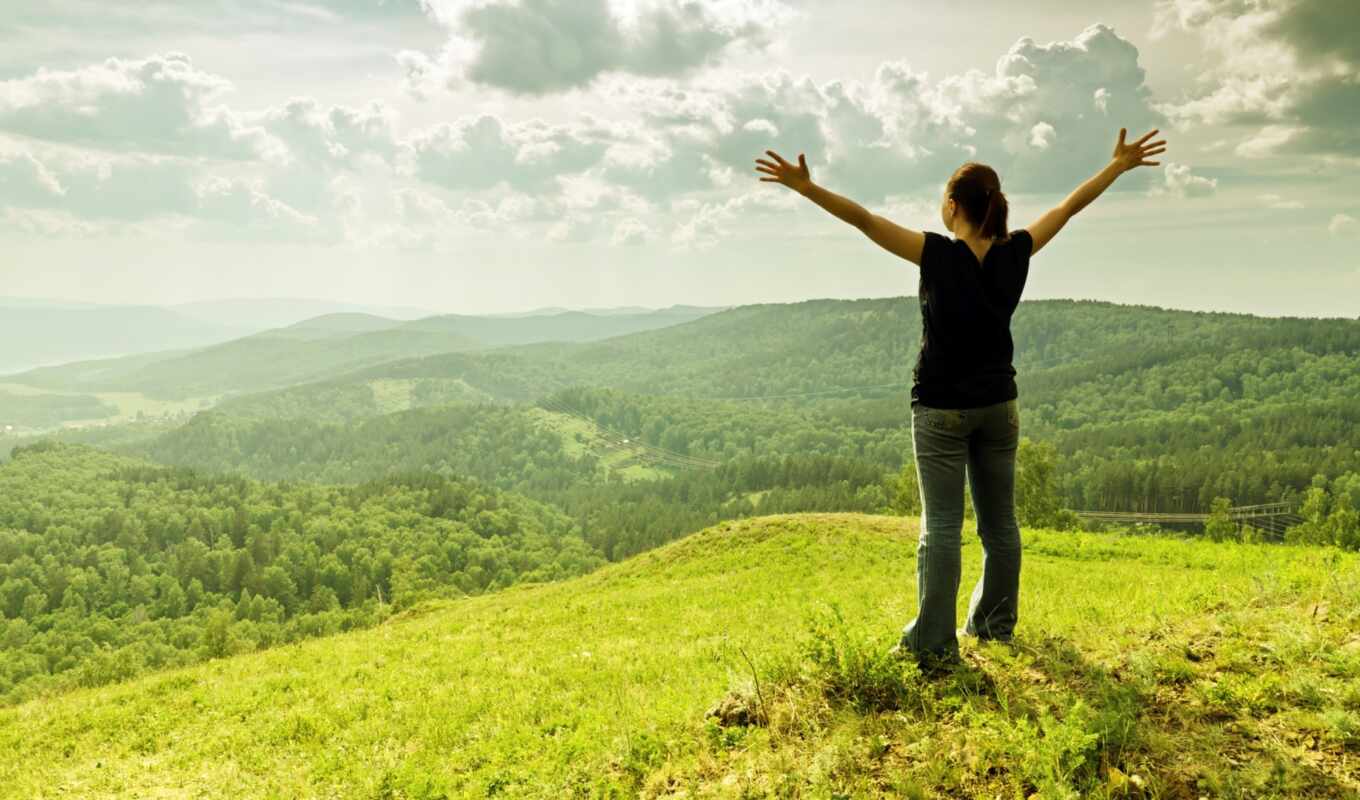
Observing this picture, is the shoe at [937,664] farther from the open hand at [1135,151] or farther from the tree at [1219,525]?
the tree at [1219,525]

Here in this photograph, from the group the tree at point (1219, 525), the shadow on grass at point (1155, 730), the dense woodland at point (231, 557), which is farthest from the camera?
the dense woodland at point (231, 557)

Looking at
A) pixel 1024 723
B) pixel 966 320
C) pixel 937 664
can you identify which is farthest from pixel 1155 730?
pixel 966 320

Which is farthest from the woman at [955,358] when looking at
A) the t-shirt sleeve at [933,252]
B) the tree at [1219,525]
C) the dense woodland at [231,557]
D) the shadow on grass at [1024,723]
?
the dense woodland at [231,557]

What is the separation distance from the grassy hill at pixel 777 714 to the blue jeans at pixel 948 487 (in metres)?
0.49

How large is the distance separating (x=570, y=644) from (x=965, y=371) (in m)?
9.92

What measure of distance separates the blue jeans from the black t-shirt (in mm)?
152

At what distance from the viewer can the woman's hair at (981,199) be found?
5730 mm

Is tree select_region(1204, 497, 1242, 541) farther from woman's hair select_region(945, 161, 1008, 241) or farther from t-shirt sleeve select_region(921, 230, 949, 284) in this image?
t-shirt sleeve select_region(921, 230, 949, 284)

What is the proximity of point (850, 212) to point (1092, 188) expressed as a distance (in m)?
2.81

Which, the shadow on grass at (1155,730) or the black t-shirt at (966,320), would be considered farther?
the black t-shirt at (966,320)

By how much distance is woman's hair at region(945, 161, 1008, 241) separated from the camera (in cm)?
573

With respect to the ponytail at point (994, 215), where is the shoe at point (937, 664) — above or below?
below

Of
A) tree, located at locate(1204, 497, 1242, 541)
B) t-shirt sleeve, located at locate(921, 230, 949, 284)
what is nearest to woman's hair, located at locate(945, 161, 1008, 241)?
t-shirt sleeve, located at locate(921, 230, 949, 284)

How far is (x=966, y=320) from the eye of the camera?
557 cm
